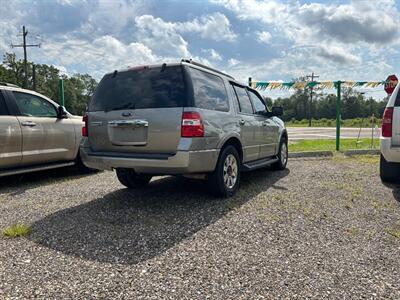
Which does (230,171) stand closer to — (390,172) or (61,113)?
(390,172)

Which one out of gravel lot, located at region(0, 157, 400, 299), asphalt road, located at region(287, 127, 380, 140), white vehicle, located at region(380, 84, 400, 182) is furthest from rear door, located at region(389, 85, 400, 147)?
asphalt road, located at region(287, 127, 380, 140)

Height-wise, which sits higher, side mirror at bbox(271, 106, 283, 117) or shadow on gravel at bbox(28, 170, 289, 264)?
side mirror at bbox(271, 106, 283, 117)

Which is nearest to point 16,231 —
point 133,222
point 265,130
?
point 133,222

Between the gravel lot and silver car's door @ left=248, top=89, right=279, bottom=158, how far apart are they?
36.4 inches

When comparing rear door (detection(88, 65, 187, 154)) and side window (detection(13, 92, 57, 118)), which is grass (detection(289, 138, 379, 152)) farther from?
rear door (detection(88, 65, 187, 154))

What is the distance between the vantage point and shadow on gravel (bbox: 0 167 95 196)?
5.95 m

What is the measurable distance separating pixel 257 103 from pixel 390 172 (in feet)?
8.63

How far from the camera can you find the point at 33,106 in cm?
632

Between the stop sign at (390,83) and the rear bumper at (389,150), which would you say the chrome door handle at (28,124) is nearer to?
the rear bumper at (389,150)

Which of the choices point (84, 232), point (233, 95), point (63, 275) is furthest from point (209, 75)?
point (63, 275)

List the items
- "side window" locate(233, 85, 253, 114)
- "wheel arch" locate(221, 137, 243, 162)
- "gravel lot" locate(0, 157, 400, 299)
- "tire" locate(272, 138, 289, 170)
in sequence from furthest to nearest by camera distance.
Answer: "tire" locate(272, 138, 289, 170)
"side window" locate(233, 85, 253, 114)
"wheel arch" locate(221, 137, 243, 162)
"gravel lot" locate(0, 157, 400, 299)

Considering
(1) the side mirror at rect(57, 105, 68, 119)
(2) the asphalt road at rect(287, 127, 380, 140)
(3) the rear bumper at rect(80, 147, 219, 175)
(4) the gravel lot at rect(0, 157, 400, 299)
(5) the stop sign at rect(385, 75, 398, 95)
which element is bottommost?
(4) the gravel lot at rect(0, 157, 400, 299)

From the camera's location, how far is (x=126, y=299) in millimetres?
2357

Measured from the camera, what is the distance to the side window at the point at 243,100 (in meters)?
5.54
